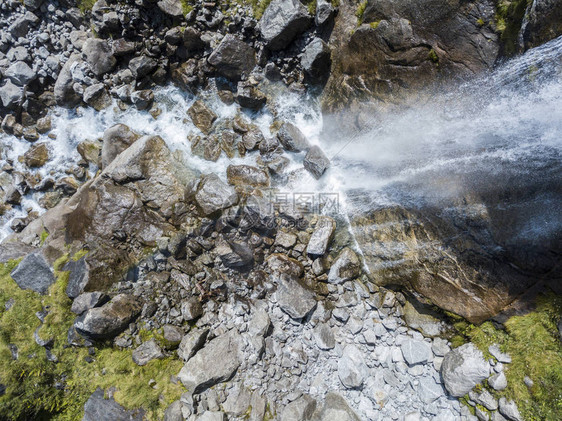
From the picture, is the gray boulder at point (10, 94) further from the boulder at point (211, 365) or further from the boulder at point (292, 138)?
the boulder at point (211, 365)

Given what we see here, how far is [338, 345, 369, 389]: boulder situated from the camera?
23.0ft

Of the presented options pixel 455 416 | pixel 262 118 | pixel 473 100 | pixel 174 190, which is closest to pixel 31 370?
pixel 174 190

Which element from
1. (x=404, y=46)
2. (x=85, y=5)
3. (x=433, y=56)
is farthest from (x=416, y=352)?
(x=85, y=5)

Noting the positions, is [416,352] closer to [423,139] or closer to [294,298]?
[294,298]

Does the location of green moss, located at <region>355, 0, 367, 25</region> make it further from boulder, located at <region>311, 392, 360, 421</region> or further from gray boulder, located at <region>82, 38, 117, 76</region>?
boulder, located at <region>311, 392, 360, 421</region>

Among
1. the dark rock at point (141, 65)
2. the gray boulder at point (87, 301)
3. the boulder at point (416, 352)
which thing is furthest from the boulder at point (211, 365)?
the dark rock at point (141, 65)

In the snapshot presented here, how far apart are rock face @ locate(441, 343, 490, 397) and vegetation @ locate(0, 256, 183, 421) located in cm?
609

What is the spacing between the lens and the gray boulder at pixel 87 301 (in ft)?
24.2

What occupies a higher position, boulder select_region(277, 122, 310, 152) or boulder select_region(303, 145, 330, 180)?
boulder select_region(277, 122, 310, 152)

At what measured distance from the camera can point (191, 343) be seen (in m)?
7.38

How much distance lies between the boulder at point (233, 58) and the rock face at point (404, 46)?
244cm

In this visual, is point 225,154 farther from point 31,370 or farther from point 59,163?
point 31,370

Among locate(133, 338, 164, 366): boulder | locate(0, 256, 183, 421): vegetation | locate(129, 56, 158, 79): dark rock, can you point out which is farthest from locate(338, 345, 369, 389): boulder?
locate(129, 56, 158, 79): dark rock

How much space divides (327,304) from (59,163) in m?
9.84
